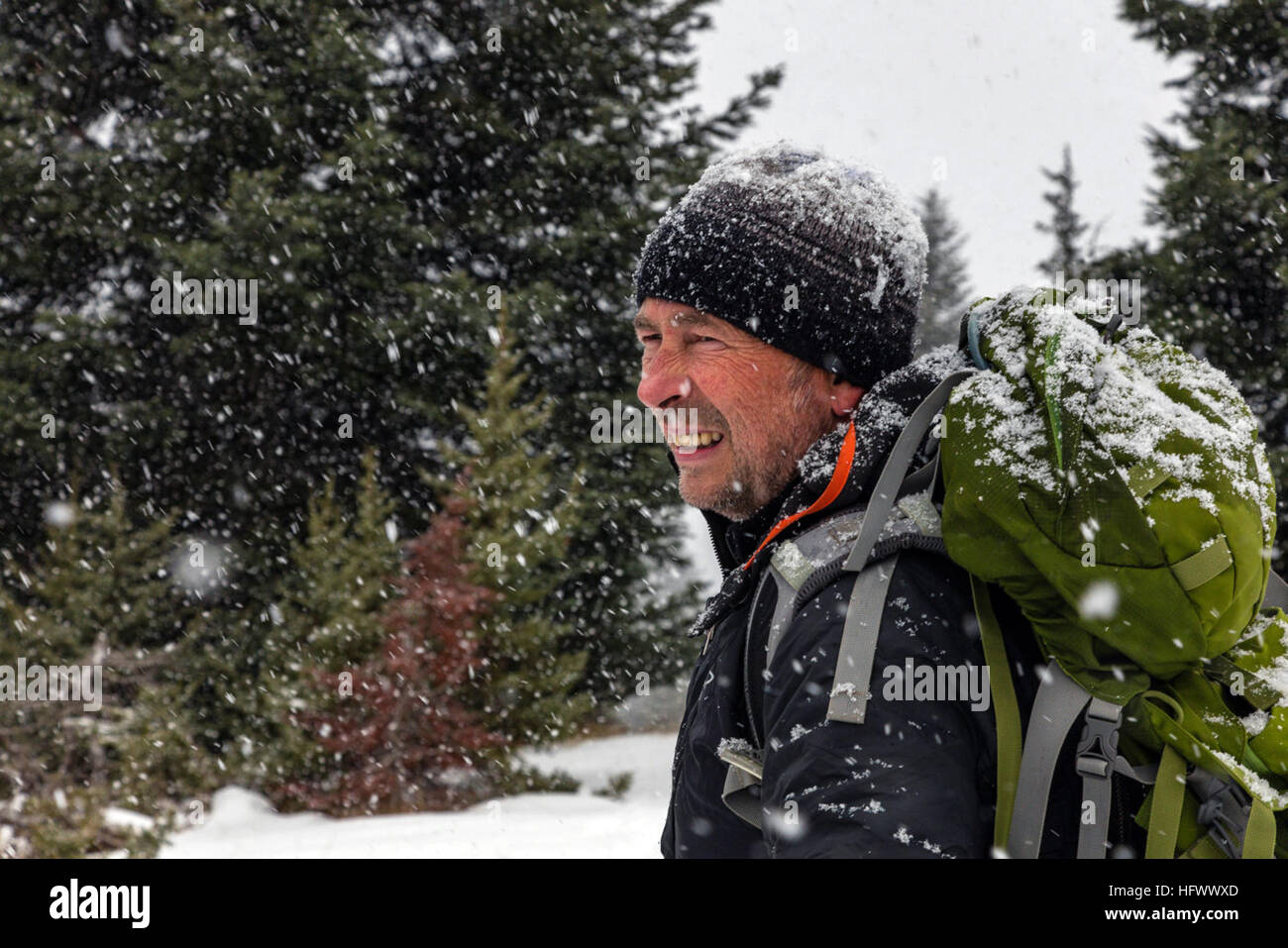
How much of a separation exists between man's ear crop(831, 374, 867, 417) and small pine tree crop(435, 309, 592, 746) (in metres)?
8.73

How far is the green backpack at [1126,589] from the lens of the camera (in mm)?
1132

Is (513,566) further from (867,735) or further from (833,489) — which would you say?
(867,735)

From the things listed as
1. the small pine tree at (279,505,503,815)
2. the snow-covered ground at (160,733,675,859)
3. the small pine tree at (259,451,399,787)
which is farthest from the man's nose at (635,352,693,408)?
the small pine tree at (259,451,399,787)

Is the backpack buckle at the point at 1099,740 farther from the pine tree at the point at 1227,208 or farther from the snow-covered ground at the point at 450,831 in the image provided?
the pine tree at the point at 1227,208

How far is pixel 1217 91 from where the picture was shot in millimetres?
11570

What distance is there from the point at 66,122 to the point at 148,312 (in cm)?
306

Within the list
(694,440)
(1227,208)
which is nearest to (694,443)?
(694,440)

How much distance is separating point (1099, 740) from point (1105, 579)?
0.18 metres

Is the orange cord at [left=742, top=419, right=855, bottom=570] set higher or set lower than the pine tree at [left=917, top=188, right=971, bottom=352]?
lower

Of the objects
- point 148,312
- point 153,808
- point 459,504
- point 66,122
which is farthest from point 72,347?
point 153,808

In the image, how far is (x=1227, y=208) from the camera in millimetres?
10438

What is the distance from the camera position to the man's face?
5.55ft

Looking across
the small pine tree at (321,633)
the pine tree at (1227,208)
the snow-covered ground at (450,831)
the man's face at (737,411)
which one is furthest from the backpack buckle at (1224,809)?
the pine tree at (1227,208)

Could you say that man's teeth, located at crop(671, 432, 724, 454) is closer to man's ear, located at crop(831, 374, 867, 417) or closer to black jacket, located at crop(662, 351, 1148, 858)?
man's ear, located at crop(831, 374, 867, 417)
